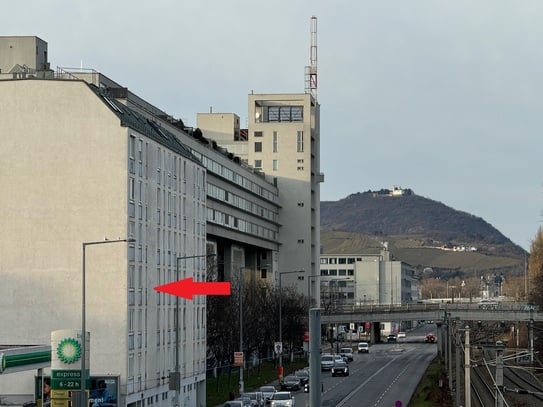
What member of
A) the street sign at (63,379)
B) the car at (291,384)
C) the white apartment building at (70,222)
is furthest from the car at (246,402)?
the street sign at (63,379)

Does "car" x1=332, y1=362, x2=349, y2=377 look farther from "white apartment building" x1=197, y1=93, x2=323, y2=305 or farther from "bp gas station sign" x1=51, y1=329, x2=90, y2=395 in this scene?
"bp gas station sign" x1=51, y1=329, x2=90, y2=395

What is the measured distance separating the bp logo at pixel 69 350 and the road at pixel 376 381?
51.5ft

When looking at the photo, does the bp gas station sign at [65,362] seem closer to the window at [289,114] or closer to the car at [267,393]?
the car at [267,393]

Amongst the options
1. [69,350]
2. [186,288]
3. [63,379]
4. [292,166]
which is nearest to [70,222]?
[186,288]

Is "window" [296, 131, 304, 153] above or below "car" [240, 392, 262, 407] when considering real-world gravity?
above

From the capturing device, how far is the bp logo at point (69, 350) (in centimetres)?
5962

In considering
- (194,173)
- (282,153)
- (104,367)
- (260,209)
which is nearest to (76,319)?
(104,367)

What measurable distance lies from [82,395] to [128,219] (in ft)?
76.9

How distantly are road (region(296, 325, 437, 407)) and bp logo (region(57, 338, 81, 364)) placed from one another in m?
15.7

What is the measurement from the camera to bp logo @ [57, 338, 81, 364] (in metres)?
59.6

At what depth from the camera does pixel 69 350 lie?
59.9 meters

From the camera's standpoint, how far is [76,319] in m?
76.1

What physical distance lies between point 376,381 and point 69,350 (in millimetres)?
69475

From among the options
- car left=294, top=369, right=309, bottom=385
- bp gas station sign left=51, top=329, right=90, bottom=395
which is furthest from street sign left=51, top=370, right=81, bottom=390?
car left=294, top=369, right=309, bottom=385
